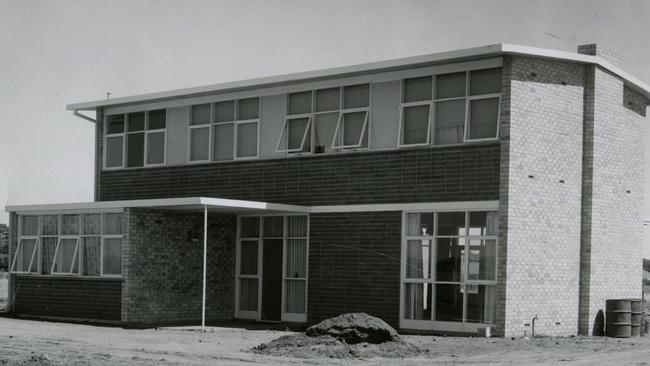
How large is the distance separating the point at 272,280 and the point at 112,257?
3.86 metres

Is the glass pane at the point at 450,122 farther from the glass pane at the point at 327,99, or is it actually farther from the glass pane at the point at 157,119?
the glass pane at the point at 157,119

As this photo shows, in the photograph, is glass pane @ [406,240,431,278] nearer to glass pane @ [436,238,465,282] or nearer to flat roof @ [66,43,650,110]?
glass pane @ [436,238,465,282]

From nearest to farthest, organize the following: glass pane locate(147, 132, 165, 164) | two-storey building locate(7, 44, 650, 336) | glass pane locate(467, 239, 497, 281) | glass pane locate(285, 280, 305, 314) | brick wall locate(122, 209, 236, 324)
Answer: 1. glass pane locate(467, 239, 497, 281)
2. two-storey building locate(7, 44, 650, 336)
3. brick wall locate(122, 209, 236, 324)
4. glass pane locate(285, 280, 305, 314)
5. glass pane locate(147, 132, 165, 164)

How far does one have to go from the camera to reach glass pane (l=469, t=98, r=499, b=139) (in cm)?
2034

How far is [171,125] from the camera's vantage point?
85.8 feet

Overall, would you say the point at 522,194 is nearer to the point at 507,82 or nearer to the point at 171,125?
the point at 507,82

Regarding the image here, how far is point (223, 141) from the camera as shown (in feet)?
82.5

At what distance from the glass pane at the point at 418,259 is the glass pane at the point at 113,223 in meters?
6.92

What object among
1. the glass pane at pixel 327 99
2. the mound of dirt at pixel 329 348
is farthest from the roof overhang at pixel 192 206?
the mound of dirt at pixel 329 348

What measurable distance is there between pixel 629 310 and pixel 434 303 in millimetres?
4331

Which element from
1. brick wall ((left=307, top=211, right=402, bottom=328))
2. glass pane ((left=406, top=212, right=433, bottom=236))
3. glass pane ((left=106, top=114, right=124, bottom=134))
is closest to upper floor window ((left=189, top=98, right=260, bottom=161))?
glass pane ((left=106, top=114, right=124, bottom=134))

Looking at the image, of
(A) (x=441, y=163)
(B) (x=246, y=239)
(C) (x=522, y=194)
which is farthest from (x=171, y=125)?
(C) (x=522, y=194)

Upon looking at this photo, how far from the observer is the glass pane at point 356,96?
22.3 metres

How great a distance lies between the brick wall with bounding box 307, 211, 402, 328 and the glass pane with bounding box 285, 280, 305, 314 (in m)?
0.54
